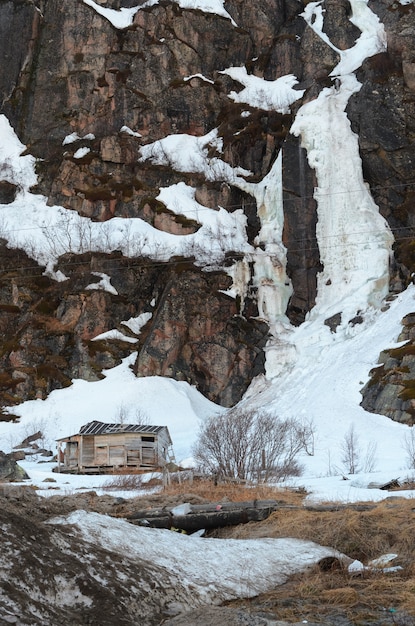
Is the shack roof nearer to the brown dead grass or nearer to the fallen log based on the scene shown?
the fallen log

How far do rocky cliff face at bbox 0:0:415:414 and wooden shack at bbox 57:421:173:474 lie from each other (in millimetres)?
12070

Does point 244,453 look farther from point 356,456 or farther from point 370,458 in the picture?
point 356,456

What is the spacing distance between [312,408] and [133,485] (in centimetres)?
1890

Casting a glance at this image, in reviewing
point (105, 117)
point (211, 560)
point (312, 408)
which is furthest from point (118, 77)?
point (211, 560)

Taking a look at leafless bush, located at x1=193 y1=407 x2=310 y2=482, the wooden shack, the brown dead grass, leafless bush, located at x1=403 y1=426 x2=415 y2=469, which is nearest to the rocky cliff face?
the wooden shack

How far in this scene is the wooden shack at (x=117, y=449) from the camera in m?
39.9

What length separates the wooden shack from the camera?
3994 centimetres

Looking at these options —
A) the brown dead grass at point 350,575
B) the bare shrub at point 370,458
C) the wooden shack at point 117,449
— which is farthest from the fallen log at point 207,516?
the wooden shack at point 117,449

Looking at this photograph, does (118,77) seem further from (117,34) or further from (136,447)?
(136,447)

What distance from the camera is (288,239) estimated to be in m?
58.0

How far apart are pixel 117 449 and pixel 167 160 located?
29.3m

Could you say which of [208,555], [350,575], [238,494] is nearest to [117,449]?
[238,494]

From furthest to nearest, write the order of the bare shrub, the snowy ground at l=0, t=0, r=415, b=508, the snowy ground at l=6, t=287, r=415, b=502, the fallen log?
the snowy ground at l=0, t=0, r=415, b=508, the snowy ground at l=6, t=287, r=415, b=502, the bare shrub, the fallen log

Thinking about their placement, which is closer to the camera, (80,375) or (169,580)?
(169,580)
